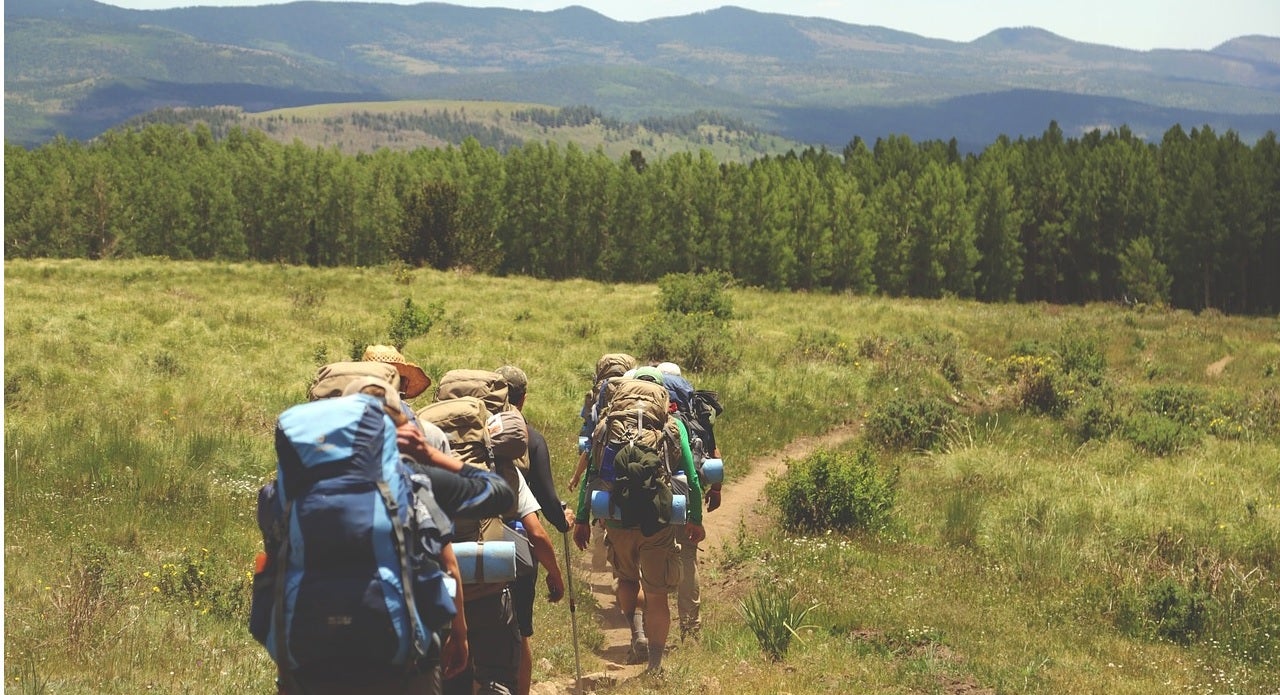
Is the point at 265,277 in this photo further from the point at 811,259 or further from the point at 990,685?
the point at 811,259

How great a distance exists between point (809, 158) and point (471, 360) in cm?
7597

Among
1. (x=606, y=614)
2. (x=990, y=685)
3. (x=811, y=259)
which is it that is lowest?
(x=811, y=259)

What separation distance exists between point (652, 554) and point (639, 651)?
116 centimetres

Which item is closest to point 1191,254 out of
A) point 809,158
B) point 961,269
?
point 961,269

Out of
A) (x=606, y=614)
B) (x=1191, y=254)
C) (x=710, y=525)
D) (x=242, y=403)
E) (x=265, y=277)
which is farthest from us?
(x=1191, y=254)

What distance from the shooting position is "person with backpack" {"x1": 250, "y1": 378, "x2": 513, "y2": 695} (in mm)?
3742

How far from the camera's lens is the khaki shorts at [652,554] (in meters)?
7.46

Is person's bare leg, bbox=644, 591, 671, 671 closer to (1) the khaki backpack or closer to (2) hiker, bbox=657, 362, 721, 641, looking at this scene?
(2) hiker, bbox=657, 362, 721, 641

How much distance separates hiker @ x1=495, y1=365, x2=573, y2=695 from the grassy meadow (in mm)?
1588

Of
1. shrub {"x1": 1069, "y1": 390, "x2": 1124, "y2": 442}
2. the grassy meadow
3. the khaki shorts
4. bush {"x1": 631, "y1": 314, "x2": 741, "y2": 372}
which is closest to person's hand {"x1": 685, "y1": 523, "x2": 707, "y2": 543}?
the khaki shorts

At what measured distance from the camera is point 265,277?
38.2 meters

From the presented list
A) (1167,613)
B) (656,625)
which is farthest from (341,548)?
(1167,613)

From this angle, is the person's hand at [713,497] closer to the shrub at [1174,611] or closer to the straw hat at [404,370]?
the shrub at [1174,611]

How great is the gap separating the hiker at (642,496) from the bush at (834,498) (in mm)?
4260
